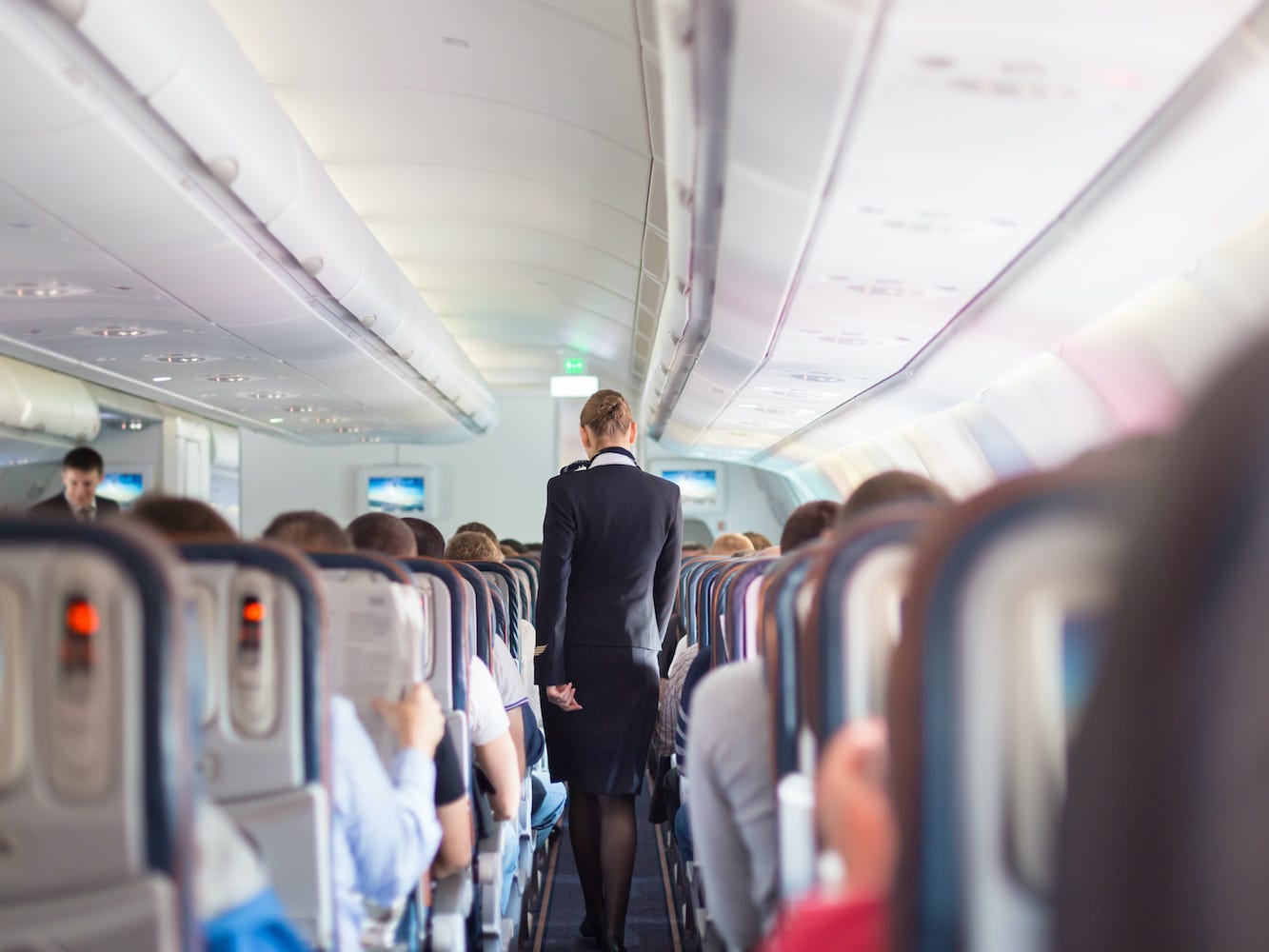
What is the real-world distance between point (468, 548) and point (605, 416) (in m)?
1.72

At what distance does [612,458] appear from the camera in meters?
4.70

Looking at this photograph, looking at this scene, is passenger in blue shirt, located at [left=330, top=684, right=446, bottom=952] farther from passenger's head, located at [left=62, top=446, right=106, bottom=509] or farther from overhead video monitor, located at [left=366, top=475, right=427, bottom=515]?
overhead video monitor, located at [left=366, top=475, right=427, bottom=515]

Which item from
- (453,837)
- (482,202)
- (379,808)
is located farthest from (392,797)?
(482,202)

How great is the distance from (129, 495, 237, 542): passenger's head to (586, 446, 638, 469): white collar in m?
2.49

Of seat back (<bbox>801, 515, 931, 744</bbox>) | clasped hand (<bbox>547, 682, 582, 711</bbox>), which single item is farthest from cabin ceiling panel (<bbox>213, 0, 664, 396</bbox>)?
seat back (<bbox>801, 515, 931, 744</bbox>)

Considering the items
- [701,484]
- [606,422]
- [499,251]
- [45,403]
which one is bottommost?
[606,422]

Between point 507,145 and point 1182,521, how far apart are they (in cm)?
788

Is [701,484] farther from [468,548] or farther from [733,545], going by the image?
[468,548]

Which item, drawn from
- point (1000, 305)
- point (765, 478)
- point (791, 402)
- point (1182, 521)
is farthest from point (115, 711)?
point (765, 478)

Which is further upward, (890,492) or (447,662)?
(890,492)

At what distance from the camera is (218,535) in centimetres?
219

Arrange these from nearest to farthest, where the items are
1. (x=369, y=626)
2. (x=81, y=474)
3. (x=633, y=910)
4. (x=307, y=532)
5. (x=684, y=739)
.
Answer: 1. (x=369, y=626)
2. (x=307, y=532)
3. (x=684, y=739)
4. (x=633, y=910)
5. (x=81, y=474)

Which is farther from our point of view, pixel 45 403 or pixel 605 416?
pixel 45 403

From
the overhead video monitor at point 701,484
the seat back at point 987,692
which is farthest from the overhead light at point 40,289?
the overhead video monitor at point 701,484
